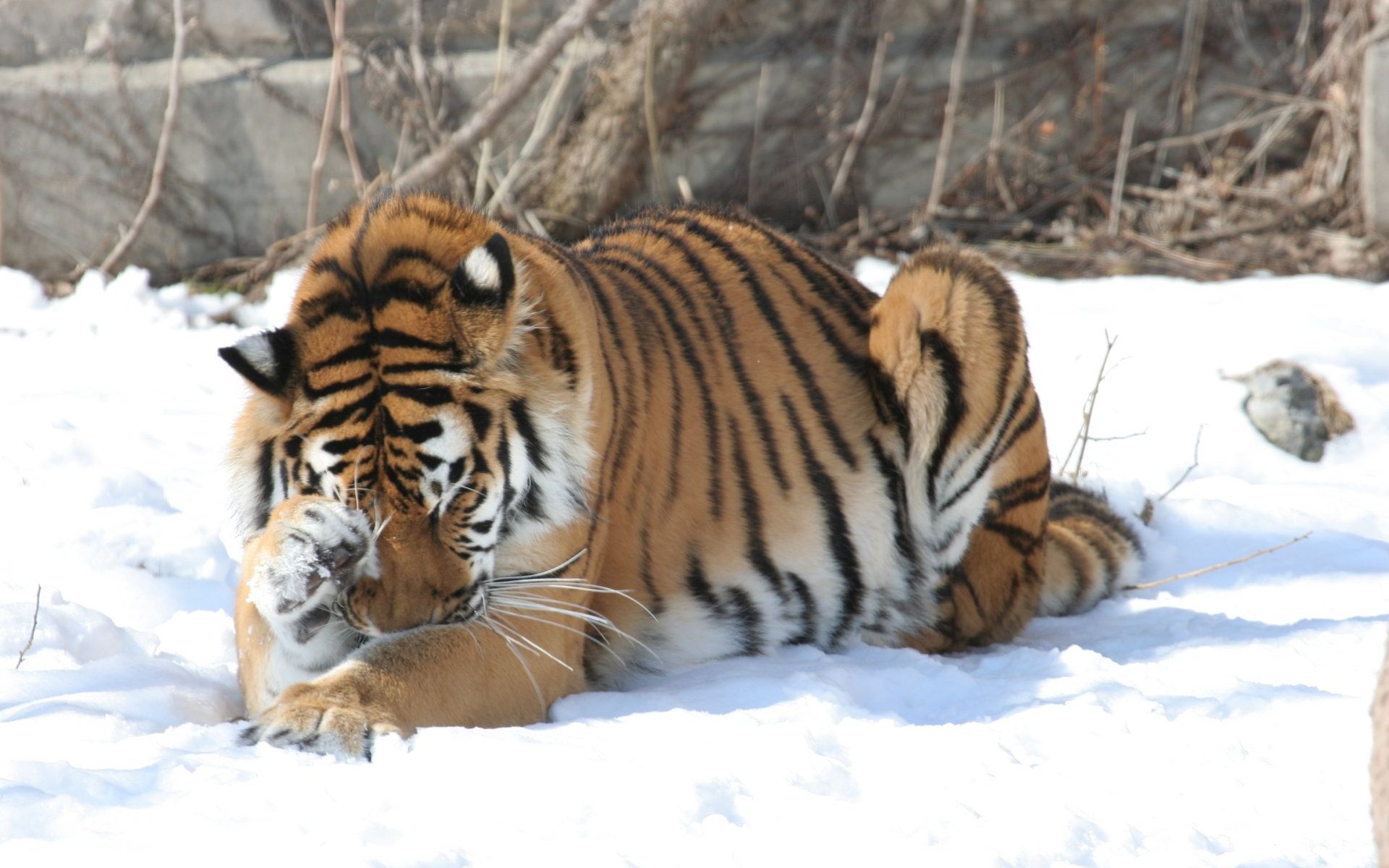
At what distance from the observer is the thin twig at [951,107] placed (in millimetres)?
7320

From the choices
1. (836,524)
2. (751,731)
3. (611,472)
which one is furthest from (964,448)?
(751,731)

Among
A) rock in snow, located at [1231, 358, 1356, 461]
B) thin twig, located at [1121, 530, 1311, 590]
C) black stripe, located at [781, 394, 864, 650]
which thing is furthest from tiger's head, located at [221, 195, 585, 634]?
rock in snow, located at [1231, 358, 1356, 461]

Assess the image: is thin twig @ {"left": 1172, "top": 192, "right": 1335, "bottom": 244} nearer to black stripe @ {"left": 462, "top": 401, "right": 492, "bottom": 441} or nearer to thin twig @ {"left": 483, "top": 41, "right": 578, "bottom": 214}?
thin twig @ {"left": 483, "top": 41, "right": 578, "bottom": 214}

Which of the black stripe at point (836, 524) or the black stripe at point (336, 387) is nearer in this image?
the black stripe at point (336, 387)

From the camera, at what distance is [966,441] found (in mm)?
3533

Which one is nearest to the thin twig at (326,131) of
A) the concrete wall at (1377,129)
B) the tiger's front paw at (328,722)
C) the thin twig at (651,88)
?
the thin twig at (651,88)

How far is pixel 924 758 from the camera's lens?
7.93 ft

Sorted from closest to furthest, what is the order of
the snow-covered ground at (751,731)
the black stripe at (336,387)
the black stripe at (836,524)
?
1. the snow-covered ground at (751,731)
2. the black stripe at (336,387)
3. the black stripe at (836,524)

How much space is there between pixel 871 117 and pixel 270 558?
5.58 meters

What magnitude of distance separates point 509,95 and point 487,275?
173 inches

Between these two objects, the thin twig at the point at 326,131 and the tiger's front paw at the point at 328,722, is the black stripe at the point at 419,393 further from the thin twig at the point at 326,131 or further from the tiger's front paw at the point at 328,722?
the thin twig at the point at 326,131

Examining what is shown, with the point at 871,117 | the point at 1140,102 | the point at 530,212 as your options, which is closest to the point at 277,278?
the point at 530,212

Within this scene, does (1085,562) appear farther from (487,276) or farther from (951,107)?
(951,107)

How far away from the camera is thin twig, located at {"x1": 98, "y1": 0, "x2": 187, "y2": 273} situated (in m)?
6.34
